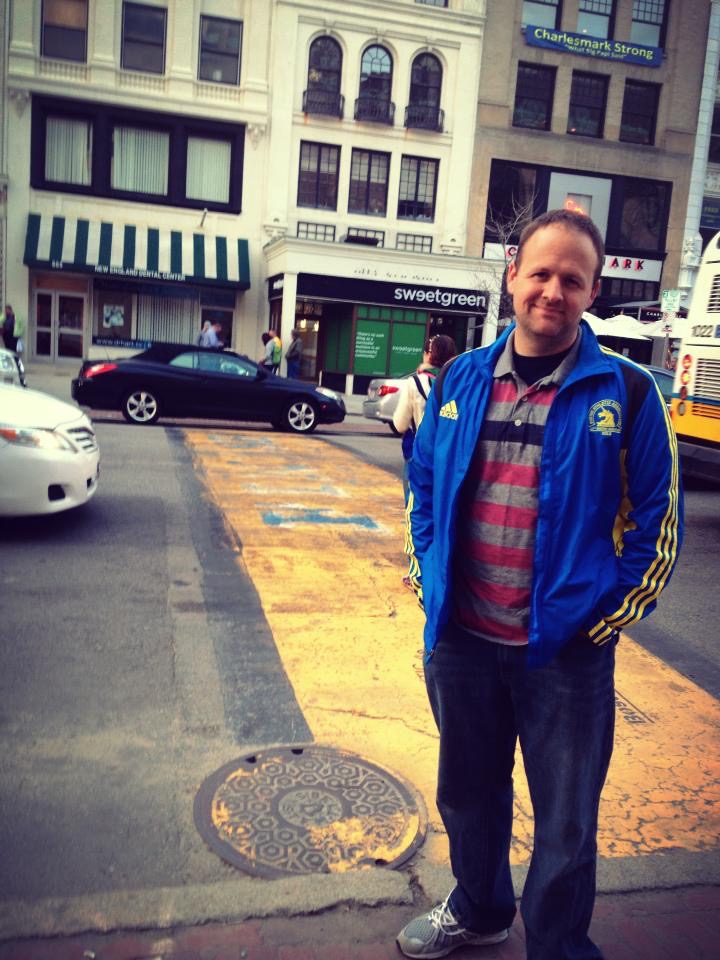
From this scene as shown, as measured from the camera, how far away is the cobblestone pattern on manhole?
2959mm

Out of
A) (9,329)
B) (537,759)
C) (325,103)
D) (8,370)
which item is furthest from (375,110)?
(537,759)

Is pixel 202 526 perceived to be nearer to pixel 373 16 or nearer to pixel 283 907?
pixel 283 907

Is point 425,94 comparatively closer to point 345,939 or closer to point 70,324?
point 70,324

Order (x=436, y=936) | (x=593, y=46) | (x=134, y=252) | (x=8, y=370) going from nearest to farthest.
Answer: (x=436, y=936) < (x=8, y=370) < (x=134, y=252) < (x=593, y=46)

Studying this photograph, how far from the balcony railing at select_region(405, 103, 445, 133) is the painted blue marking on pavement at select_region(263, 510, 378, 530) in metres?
24.9

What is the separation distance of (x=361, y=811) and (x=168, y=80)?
97.1 ft

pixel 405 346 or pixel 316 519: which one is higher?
pixel 405 346

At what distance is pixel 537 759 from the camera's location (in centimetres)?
227

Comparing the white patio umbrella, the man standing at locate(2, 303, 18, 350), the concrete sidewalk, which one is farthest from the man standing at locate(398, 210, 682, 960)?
the man standing at locate(2, 303, 18, 350)

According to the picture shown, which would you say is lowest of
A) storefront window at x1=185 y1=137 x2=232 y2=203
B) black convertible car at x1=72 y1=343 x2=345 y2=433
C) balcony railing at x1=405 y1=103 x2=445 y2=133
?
black convertible car at x1=72 y1=343 x2=345 y2=433

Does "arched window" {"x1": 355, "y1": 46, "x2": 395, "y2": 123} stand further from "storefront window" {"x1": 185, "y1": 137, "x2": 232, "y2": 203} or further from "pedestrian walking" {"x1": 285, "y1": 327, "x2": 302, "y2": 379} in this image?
"pedestrian walking" {"x1": 285, "y1": 327, "x2": 302, "y2": 379}

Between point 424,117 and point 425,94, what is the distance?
0.89 metres

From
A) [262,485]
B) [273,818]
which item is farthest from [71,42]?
[273,818]

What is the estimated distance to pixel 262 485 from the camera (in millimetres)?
9930
